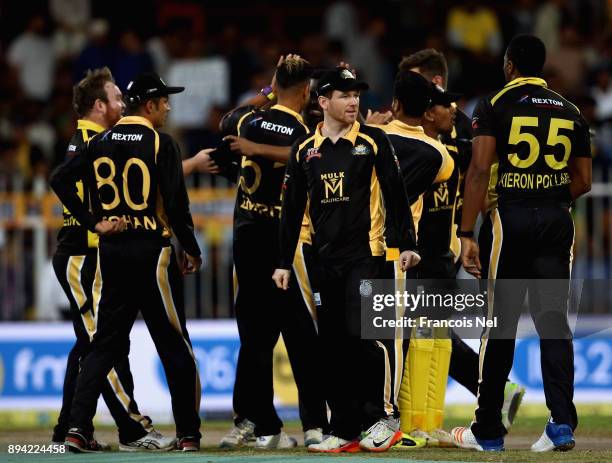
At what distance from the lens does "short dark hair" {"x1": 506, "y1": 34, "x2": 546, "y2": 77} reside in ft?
32.7

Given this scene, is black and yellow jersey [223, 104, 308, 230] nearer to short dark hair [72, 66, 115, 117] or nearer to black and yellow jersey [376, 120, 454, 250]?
black and yellow jersey [376, 120, 454, 250]

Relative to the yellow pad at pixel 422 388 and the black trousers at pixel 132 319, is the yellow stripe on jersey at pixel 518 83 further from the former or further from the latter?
the black trousers at pixel 132 319

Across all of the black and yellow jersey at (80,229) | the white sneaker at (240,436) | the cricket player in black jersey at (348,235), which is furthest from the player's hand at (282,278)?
the black and yellow jersey at (80,229)

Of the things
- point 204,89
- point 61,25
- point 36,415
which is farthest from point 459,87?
point 36,415

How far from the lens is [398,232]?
971 centimetres

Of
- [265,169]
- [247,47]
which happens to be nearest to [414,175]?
[265,169]

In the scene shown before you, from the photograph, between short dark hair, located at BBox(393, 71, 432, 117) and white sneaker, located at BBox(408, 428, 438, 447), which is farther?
white sneaker, located at BBox(408, 428, 438, 447)

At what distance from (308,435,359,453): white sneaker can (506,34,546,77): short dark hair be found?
263cm

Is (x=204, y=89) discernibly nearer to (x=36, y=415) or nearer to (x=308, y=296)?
(x=36, y=415)

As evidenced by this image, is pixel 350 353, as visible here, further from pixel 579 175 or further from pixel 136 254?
pixel 579 175

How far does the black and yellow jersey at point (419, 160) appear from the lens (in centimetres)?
1021

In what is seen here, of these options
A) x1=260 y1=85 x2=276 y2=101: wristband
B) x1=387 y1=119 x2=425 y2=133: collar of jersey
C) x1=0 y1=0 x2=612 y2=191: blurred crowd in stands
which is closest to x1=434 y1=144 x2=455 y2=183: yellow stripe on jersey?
x1=387 y1=119 x2=425 y2=133: collar of jersey

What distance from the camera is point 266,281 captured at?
1072 cm

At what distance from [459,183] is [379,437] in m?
2.20
